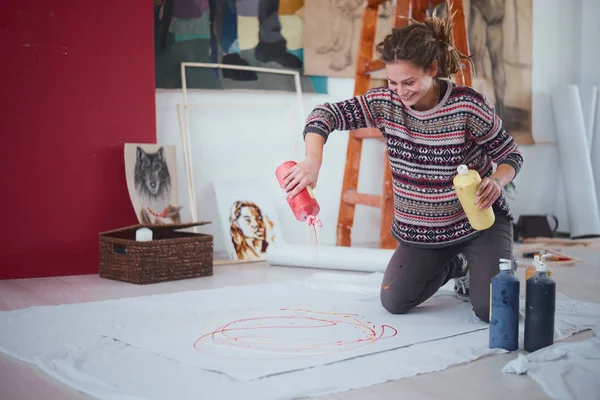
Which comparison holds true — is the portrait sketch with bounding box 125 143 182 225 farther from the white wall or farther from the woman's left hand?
the woman's left hand

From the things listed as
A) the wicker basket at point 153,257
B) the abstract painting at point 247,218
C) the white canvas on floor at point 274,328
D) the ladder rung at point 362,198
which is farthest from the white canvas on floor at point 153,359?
the ladder rung at point 362,198

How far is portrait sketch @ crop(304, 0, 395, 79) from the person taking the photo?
14.6 ft

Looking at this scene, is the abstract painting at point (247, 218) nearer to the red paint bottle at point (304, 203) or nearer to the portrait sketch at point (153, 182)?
the portrait sketch at point (153, 182)

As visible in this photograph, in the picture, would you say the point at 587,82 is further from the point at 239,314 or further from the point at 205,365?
the point at 205,365

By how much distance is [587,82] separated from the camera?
5922 millimetres

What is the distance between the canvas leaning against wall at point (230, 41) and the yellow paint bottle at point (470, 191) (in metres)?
2.29

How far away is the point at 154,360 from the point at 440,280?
3.77 feet

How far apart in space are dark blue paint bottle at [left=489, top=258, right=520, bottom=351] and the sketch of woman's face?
2.15 meters

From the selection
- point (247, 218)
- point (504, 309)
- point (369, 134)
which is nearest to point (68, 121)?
point (247, 218)

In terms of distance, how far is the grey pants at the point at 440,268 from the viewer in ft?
7.93

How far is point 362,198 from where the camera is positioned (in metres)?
4.18

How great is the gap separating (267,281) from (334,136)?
5.43ft

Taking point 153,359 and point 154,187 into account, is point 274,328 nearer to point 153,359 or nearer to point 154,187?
point 153,359

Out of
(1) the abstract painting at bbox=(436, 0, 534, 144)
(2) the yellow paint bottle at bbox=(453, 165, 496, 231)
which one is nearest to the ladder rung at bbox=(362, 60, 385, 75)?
(1) the abstract painting at bbox=(436, 0, 534, 144)
